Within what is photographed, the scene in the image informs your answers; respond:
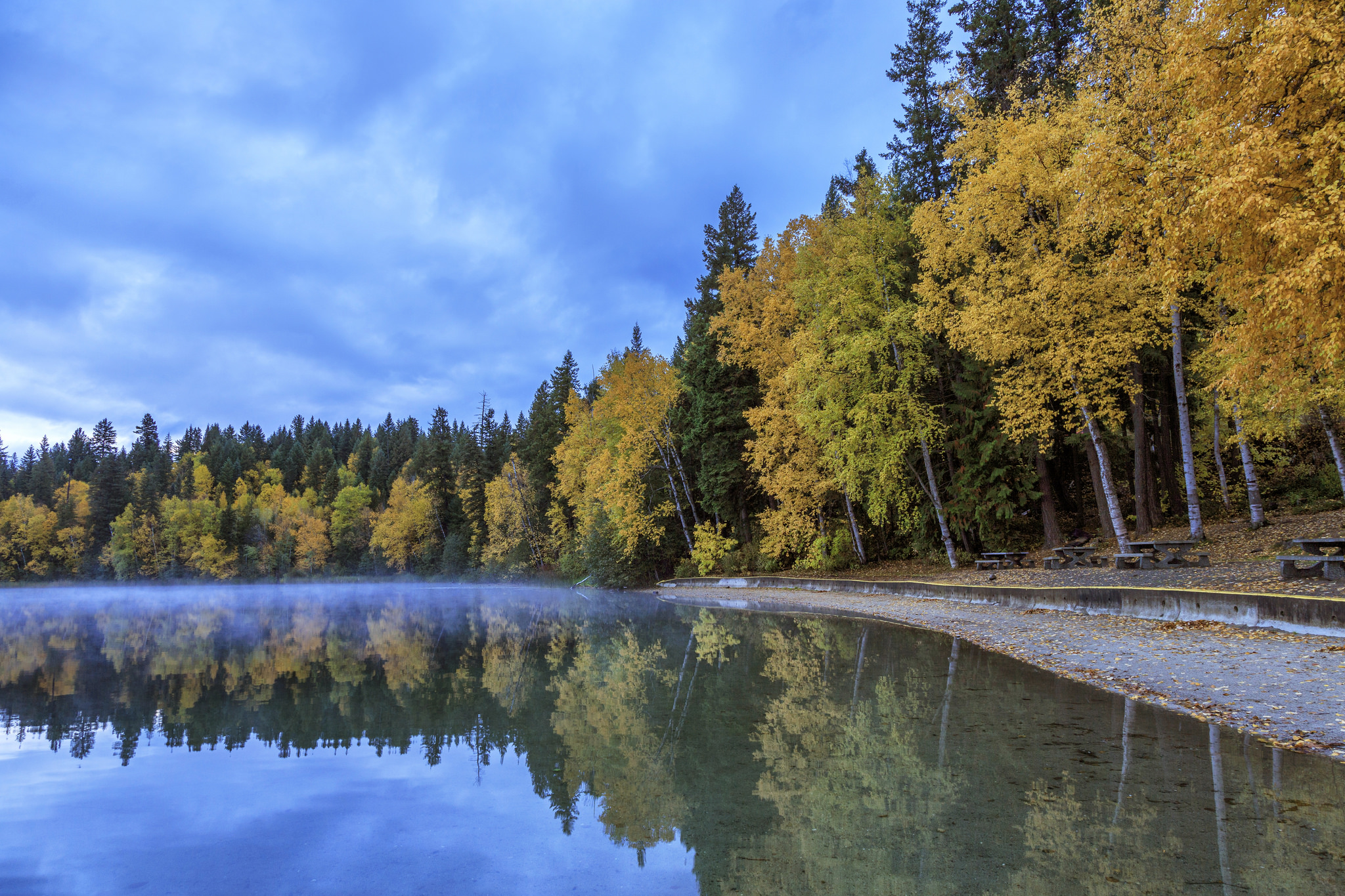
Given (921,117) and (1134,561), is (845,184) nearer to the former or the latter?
(921,117)

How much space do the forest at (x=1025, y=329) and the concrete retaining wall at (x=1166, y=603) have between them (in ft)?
11.4

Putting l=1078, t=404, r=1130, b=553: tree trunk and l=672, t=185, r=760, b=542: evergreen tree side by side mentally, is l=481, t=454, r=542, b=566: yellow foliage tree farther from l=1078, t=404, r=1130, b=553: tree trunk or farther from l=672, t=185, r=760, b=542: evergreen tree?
l=1078, t=404, r=1130, b=553: tree trunk

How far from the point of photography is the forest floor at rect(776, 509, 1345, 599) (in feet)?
36.0

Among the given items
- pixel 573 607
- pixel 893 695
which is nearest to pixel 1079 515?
pixel 573 607

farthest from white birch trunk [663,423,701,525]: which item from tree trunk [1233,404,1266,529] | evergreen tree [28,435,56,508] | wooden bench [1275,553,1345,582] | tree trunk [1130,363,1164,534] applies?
evergreen tree [28,435,56,508]

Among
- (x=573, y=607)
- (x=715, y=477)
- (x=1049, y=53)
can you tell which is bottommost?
(x=573, y=607)

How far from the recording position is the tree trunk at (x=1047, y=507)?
71.6ft

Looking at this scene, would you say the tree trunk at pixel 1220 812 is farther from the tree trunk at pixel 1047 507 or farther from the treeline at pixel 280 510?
the treeline at pixel 280 510

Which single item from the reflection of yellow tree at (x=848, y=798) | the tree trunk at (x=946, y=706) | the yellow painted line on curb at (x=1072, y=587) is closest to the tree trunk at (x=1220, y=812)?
the reflection of yellow tree at (x=848, y=798)

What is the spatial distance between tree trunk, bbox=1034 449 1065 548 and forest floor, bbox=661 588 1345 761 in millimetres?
9202

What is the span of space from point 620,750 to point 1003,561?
17683mm

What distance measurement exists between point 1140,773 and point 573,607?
914 inches

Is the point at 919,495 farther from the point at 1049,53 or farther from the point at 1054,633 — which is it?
the point at 1049,53

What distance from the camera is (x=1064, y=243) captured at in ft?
56.4
